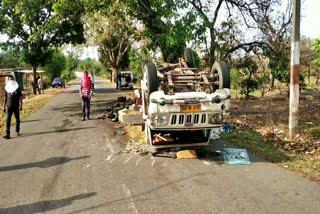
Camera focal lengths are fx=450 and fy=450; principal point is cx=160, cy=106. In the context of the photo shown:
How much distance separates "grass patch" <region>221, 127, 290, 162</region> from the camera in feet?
30.8

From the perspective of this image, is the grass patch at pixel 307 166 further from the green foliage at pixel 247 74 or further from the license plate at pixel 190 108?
the green foliage at pixel 247 74

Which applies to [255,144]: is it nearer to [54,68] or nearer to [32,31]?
[32,31]

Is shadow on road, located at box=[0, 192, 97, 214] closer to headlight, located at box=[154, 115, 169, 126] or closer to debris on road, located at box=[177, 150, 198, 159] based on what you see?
headlight, located at box=[154, 115, 169, 126]

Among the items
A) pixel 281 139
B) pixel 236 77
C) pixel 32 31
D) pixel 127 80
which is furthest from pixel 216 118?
pixel 127 80

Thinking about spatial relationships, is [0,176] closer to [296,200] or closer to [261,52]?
[296,200]

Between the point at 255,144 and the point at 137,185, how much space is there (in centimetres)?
442

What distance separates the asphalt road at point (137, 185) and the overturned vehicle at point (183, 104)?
722 millimetres

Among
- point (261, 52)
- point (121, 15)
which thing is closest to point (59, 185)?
point (261, 52)

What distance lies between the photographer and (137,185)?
717cm

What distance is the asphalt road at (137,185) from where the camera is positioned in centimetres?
608

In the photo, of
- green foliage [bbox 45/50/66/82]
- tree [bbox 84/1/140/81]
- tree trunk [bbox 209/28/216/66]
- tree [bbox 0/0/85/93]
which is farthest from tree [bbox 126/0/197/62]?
green foliage [bbox 45/50/66/82]

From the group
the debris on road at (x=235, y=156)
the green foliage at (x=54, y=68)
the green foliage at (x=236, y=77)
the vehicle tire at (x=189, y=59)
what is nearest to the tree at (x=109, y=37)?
the green foliage at (x=54, y=68)

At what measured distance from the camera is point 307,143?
10.6 m

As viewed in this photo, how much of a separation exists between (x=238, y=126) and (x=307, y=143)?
3.12 m
